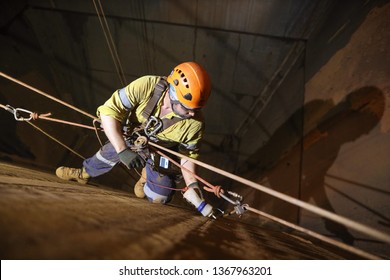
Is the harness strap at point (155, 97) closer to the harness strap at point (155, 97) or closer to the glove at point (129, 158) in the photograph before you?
the harness strap at point (155, 97)

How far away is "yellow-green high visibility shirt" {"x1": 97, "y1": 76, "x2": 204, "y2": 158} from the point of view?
216 centimetres

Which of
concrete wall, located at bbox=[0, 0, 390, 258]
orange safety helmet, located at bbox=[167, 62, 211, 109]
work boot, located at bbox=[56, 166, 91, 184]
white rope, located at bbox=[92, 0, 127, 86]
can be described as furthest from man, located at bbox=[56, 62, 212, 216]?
white rope, located at bbox=[92, 0, 127, 86]

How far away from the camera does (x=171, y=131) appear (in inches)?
95.9

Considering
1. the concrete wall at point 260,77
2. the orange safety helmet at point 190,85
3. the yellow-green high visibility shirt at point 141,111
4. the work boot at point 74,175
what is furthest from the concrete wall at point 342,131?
the work boot at point 74,175

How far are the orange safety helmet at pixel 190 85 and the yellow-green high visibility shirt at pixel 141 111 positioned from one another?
21cm

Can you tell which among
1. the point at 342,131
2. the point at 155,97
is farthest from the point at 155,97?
the point at 342,131

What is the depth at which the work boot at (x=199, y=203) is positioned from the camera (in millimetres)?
2336

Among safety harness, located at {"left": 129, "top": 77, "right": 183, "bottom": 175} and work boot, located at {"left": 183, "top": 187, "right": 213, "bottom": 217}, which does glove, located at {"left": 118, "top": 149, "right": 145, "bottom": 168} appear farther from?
work boot, located at {"left": 183, "top": 187, "right": 213, "bottom": 217}

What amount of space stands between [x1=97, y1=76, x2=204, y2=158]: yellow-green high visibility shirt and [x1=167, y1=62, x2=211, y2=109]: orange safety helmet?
211 millimetres

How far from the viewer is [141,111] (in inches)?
93.3

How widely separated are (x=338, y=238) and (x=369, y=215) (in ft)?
1.56

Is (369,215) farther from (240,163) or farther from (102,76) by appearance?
(102,76)

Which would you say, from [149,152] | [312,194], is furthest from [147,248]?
[312,194]

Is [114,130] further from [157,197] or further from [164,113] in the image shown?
[157,197]
